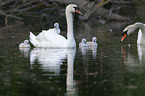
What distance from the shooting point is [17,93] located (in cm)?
707

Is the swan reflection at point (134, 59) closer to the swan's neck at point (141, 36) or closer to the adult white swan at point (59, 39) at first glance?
the swan's neck at point (141, 36)

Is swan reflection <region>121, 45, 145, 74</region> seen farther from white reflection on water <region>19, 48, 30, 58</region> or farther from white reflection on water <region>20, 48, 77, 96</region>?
white reflection on water <region>19, 48, 30, 58</region>

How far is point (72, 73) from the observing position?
8703mm

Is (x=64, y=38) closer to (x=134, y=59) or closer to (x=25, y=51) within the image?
(x=25, y=51)

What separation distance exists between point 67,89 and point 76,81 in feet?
2.14

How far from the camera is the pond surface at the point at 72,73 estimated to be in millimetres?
7154

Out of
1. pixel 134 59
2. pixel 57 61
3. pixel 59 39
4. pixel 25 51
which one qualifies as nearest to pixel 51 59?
pixel 57 61

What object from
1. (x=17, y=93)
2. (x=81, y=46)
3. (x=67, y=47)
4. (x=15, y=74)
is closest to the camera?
(x=17, y=93)

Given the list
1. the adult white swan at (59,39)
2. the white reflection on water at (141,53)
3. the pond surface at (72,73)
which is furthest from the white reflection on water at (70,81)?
the adult white swan at (59,39)

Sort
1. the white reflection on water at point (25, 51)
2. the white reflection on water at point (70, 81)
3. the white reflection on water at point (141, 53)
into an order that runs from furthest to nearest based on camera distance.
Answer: the white reflection on water at point (25, 51)
the white reflection on water at point (141, 53)
the white reflection on water at point (70, 81)

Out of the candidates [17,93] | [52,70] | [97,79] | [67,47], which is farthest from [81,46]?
[17,93]

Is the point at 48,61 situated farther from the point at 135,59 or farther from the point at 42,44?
the point at 42,44

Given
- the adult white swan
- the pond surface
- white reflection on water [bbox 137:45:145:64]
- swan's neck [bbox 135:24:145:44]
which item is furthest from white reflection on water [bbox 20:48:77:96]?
swan's neck [bbox 135:24:145:44]

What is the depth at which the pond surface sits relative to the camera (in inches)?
282
